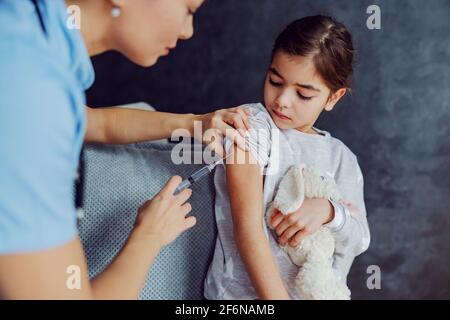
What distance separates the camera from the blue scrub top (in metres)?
0.54

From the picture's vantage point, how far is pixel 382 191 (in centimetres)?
97

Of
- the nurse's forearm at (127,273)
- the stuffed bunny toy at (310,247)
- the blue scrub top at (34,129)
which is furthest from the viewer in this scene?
the stuffed bunny toy at (310,247)

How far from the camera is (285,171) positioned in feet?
2.90

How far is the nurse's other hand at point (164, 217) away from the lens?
0.76m

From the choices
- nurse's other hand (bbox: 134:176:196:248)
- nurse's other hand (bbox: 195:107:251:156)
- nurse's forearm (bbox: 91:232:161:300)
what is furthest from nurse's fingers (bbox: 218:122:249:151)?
nurse's forearm (bbox: 91:232:161:300)

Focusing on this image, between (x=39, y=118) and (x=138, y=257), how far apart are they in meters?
0.27

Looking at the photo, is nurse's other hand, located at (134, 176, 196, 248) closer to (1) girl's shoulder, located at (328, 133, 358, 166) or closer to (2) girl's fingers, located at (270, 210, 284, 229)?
(2) girl's fingers, located at (270, 210, 284, 229)

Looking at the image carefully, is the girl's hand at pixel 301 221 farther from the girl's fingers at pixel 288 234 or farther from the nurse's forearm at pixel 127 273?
the nurse's forearm at pixel 127 273

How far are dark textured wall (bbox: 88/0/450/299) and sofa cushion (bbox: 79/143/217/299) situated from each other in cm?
14

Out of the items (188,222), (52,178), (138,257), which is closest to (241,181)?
(188,222)

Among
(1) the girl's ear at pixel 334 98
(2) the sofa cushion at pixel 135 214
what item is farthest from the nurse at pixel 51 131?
(1) the girl's ear at pixel 334 98

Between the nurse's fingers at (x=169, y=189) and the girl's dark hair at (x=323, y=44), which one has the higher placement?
the girl's dark hair at (x=323, y=44)

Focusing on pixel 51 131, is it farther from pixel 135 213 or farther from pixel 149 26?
pixel 135 213

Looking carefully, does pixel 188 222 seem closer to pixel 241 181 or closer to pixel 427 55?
pixel 241 181
